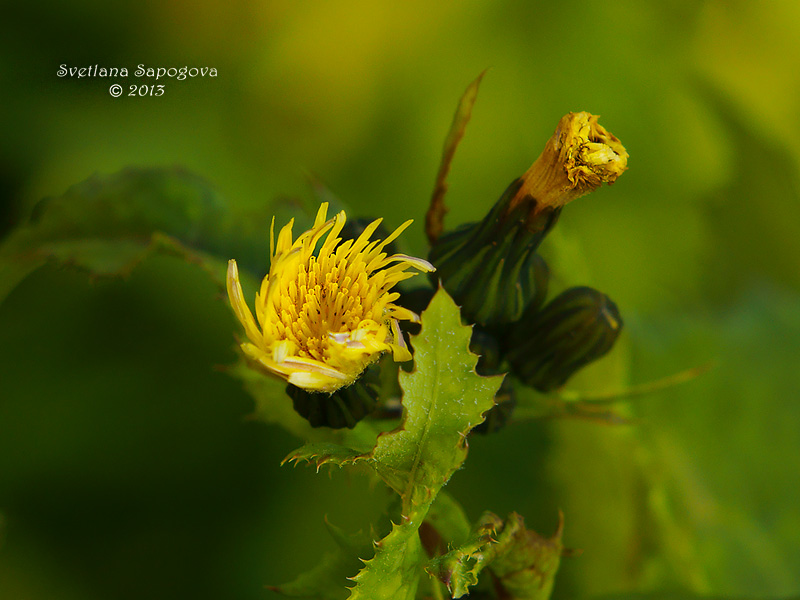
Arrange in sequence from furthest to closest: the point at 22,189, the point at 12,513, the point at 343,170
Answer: the point at 343,170 < the point at 22,189 < the point at 12,513

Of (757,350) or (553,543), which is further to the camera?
(757,350)

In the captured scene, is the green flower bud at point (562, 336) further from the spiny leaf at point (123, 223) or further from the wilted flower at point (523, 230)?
the spiny leaf at point (123, 223)

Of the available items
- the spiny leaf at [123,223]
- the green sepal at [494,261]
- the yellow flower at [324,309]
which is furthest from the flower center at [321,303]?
the spiny leaf at [123,223]

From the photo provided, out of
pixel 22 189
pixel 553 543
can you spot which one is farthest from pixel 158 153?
pixel 553 543

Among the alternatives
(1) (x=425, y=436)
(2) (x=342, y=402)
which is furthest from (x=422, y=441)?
(2) (x=342, y=402)

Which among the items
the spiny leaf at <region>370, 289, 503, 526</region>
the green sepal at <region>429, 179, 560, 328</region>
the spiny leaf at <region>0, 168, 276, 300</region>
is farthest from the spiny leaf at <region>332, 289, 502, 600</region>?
the spiny leaf at <region>0, 168, 276, 300</region>

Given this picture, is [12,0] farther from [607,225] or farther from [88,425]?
[607,225]
